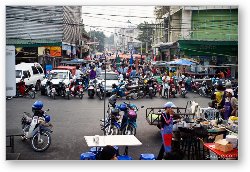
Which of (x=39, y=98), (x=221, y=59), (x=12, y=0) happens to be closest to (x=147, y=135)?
(x=221, y=59)

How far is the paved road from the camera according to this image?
21.9ft

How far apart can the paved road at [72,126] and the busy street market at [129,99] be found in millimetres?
20

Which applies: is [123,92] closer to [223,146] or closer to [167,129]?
[167,129]

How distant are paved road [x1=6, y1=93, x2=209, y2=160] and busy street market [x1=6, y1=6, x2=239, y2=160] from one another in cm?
2

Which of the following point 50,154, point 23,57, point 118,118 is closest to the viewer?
point 50,154

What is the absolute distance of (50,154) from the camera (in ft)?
21.5

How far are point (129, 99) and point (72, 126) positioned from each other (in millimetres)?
4706

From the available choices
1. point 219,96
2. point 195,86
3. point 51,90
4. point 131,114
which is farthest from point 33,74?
point 219,96

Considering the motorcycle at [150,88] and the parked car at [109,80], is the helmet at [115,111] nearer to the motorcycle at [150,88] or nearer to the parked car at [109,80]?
the motorcycle at [150,88]

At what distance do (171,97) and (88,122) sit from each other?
513 cm

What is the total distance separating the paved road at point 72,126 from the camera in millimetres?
6684

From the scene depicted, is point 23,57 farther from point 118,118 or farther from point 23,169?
point 23,169

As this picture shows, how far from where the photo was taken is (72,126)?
8.49 m

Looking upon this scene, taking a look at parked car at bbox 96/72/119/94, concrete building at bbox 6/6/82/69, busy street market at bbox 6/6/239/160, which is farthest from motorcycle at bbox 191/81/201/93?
concrete building at bbox 6/6/82/69
